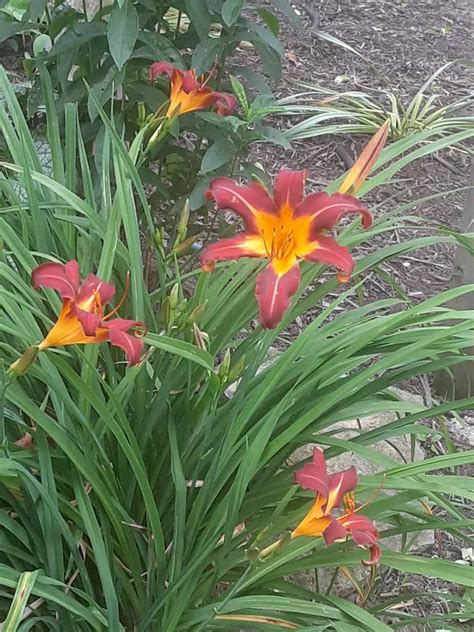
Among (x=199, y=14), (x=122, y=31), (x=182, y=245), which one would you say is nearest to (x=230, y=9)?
(x=199, y=14)

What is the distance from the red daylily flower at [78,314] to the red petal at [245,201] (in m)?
0.17

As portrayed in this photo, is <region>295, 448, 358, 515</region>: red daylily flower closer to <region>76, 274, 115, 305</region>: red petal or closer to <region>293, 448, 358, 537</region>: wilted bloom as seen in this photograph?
<region>293, 448, 358, 537</region>: wilted bloom

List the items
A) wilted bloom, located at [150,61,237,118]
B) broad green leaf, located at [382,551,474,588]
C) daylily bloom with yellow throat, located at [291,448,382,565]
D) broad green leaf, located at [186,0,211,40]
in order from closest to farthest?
daylily bloom with yellow throat, located at [291,448,382,565] < broad green leaf, located at [382,551,474,588] < wilted bloom, located at [150,61,237,118] < broad green leaf, located at [186,0,211,40]

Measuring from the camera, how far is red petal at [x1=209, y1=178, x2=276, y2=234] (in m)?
0.89

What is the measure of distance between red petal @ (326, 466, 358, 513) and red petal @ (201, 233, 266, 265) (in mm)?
290

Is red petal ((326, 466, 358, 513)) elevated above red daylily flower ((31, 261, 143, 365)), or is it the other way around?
red daylily flower ((31, 261, 143, 365))

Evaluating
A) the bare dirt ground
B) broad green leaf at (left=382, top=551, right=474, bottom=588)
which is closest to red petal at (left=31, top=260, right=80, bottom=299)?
broad green leaf at (left=382, top=551, right=474, bottom=588)

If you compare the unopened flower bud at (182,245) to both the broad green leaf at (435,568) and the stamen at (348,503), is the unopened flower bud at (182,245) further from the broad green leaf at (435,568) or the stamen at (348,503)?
the broad green leaf at (435,568)

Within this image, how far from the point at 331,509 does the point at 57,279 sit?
417 millimetres

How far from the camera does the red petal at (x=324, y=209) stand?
885 millimetres

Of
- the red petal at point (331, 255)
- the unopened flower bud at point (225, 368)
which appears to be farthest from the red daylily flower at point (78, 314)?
the red petal at point (331, 255)

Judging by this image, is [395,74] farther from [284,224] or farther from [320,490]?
[320,490]

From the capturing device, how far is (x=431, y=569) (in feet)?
3.36

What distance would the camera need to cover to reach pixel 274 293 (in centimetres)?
81
